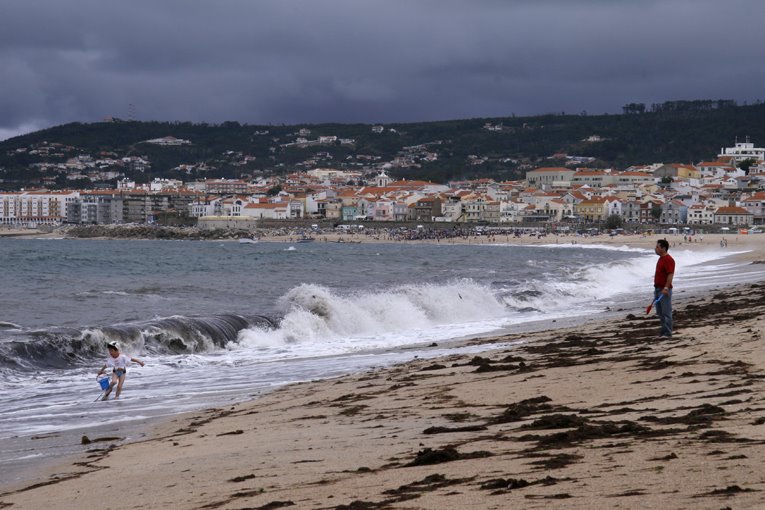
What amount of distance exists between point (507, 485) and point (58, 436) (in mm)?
5244

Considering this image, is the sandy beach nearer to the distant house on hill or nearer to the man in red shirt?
the man in red shirt

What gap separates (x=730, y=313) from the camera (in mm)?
16547

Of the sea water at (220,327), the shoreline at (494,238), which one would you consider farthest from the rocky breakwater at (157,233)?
the sea water at (220,327)

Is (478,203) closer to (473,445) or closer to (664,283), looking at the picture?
(664,283)

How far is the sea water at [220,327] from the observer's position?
37.4ft

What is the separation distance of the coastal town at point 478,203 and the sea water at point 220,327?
3590 inches

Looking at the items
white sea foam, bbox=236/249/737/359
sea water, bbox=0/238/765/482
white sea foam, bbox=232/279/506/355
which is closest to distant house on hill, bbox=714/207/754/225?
sea water, bbox=0/238/765/482

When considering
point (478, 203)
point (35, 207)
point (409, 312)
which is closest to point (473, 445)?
point (409, 312)

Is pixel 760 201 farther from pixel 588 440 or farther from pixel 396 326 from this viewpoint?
pixel 588 440

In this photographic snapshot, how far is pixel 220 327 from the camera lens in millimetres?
18250

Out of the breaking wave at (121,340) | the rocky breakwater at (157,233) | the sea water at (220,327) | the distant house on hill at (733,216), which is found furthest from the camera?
the rocky breakwater at (157,233)

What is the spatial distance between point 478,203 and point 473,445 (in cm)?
12994

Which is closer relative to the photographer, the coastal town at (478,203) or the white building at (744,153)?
the coastal town at (478,203)

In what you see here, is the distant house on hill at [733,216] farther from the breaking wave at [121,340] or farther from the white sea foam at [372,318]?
the breaking wave at [121,340]
